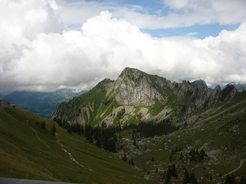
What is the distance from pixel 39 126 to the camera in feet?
344

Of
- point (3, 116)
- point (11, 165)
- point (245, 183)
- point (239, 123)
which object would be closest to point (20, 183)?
point (11, 165)

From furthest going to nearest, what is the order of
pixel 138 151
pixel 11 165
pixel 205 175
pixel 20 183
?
pixel 138 151 → pixel 205 175 → pixel 11 165 → pixel 20 183

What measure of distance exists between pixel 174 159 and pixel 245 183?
234 feet

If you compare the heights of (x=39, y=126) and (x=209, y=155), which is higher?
(x=39, y=126)

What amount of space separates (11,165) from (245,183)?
99244 mm

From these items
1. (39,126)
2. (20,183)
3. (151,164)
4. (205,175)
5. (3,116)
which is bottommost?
(151,164)

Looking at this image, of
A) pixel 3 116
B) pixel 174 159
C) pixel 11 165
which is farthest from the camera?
pixel 174 159

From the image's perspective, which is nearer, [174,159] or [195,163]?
[195,163]

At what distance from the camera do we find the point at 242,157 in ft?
366

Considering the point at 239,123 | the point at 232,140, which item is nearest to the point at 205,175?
the point at 232,140

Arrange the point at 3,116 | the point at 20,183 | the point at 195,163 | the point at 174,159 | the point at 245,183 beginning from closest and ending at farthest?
the point at 20,183
the point at 245,183
the point at 3,116
the point at 195,163
the point at 174,159

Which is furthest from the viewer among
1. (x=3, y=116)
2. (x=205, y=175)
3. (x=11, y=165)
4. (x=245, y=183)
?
(x=205, y=175)

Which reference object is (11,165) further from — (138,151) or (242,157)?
(138,151)

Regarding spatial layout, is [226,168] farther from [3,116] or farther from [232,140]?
[3,116]
